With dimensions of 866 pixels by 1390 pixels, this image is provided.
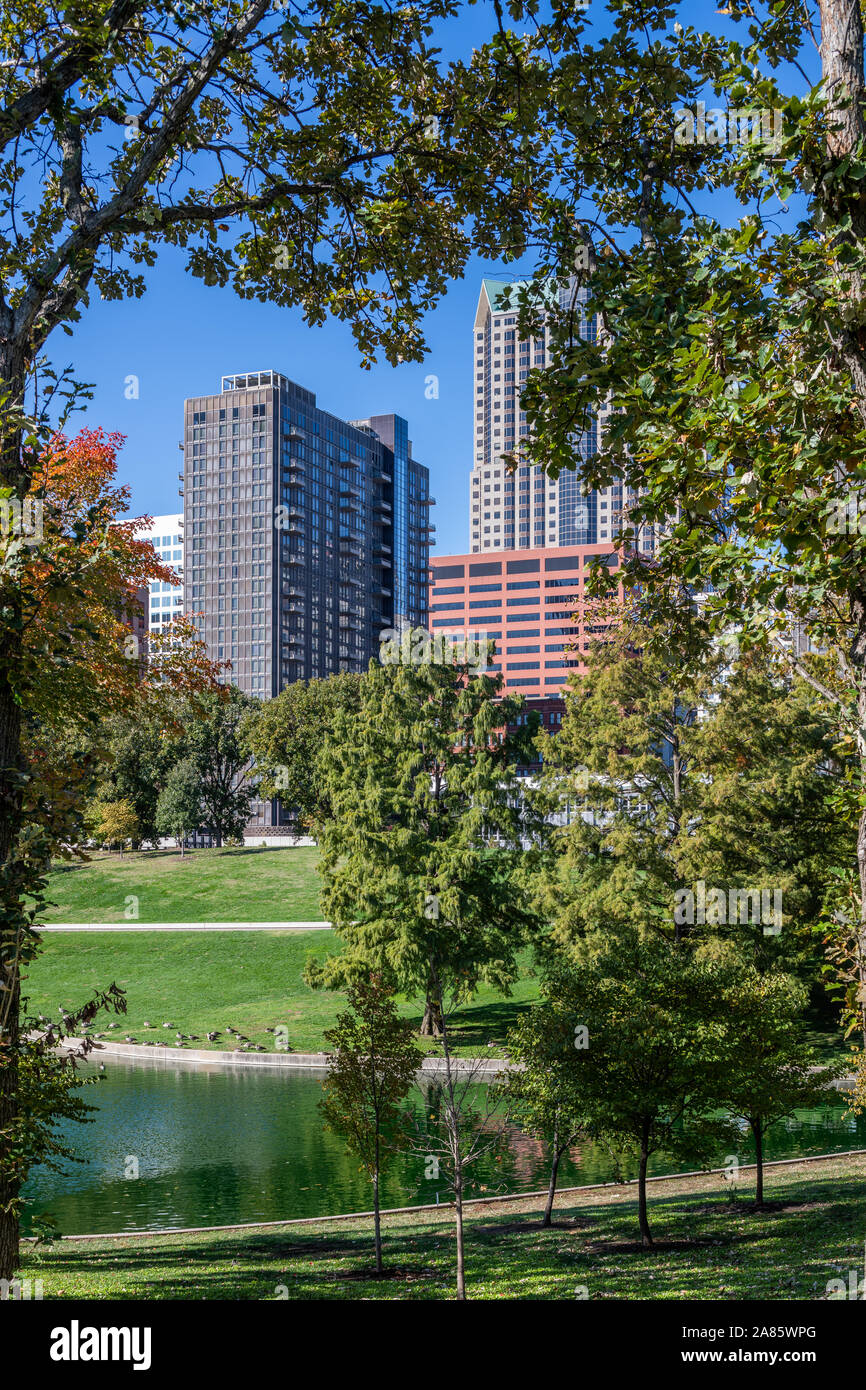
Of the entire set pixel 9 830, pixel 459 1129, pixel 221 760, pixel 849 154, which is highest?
pixel 849 154

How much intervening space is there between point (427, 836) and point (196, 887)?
30.1m

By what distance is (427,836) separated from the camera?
33500mm

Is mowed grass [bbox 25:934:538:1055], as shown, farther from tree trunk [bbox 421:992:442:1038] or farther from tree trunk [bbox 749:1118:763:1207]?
tree trunk [bbox 749:1118:763:1207]

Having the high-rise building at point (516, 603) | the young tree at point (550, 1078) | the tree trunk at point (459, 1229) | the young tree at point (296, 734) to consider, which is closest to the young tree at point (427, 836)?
the young tree at point (550, 1078)

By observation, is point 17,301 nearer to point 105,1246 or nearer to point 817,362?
point 817,362

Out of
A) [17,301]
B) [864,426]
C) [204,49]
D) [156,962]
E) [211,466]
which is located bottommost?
[156,962]

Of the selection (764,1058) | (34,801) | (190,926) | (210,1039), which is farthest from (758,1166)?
(190,926)

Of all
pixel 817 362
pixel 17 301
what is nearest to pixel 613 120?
pixel 817 362

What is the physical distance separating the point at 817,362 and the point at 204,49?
492cm

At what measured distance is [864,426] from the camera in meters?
5.43

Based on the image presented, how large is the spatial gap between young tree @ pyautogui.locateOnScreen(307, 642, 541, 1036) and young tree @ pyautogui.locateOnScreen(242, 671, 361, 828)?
2994 cm

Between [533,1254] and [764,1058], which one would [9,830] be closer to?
[533,1254]

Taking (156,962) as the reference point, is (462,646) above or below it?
above
